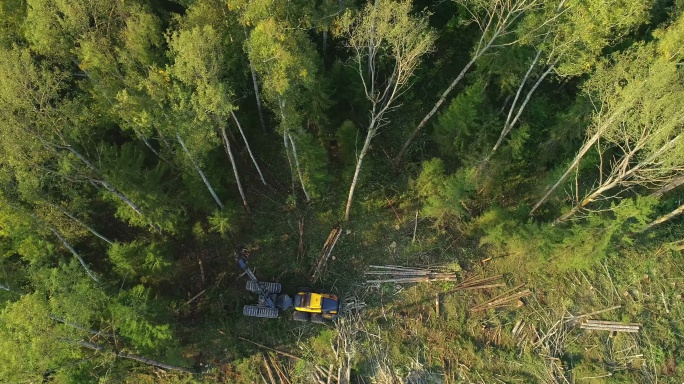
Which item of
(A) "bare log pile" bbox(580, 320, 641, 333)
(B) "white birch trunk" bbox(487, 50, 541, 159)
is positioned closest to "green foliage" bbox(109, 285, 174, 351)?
(B) "white birch trunk" bbox(487, 50, 541, 159)

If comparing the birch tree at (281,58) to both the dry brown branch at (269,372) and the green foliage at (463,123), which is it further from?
the dry brown branch at (269,372)

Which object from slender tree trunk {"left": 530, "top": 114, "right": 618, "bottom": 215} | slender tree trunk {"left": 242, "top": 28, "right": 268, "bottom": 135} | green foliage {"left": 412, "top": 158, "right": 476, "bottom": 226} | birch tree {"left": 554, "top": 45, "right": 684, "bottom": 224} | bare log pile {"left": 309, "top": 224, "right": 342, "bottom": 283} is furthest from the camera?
bare log pile {"left": 309, "top": 224, "right": 342, "bottom": 283}

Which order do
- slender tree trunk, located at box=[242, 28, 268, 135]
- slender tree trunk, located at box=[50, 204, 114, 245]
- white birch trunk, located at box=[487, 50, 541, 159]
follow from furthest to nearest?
white birch trunk, located at box=[487, 50, 541, 159] → slender tree trunk, located at box=[50, 204, 114, 245] → slender tree trunk, located at box=[242, 28, 268, 135]

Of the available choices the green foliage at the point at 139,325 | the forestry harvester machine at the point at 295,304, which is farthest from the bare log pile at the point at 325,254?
the green foliage at the point at 139,325

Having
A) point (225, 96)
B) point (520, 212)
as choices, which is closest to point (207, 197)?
point (225, 96)

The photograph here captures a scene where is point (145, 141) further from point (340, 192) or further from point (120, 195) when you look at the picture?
point (340, 192)

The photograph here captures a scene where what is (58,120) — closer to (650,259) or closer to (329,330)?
(329,330)

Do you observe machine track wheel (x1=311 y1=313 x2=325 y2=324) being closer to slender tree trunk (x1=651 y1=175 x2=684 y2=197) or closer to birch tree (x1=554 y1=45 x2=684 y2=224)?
birch tree (x1=554 y1=45 x2=684 y2=224)
